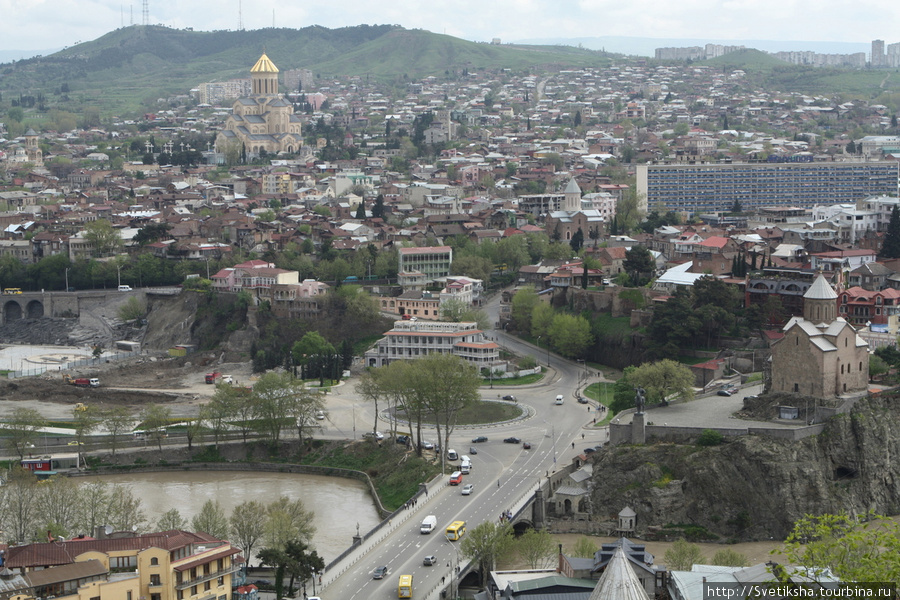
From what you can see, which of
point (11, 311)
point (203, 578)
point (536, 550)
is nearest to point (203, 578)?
point (203, 578)

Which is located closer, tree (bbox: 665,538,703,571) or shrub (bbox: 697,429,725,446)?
tree (bbox: 665,538,703,571)

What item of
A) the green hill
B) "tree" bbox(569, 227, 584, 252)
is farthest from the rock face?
the green hill

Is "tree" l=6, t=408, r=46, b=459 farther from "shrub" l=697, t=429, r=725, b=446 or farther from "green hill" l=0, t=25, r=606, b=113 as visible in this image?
"green hill" l=0, t=25, r=606, b=113

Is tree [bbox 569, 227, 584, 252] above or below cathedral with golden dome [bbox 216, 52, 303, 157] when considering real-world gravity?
below

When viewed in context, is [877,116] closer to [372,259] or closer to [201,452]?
[372,259]

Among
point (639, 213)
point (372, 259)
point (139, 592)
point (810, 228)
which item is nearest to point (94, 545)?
point (139, 592)

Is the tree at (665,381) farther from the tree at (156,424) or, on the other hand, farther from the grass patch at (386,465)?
the tree at (156,424)
